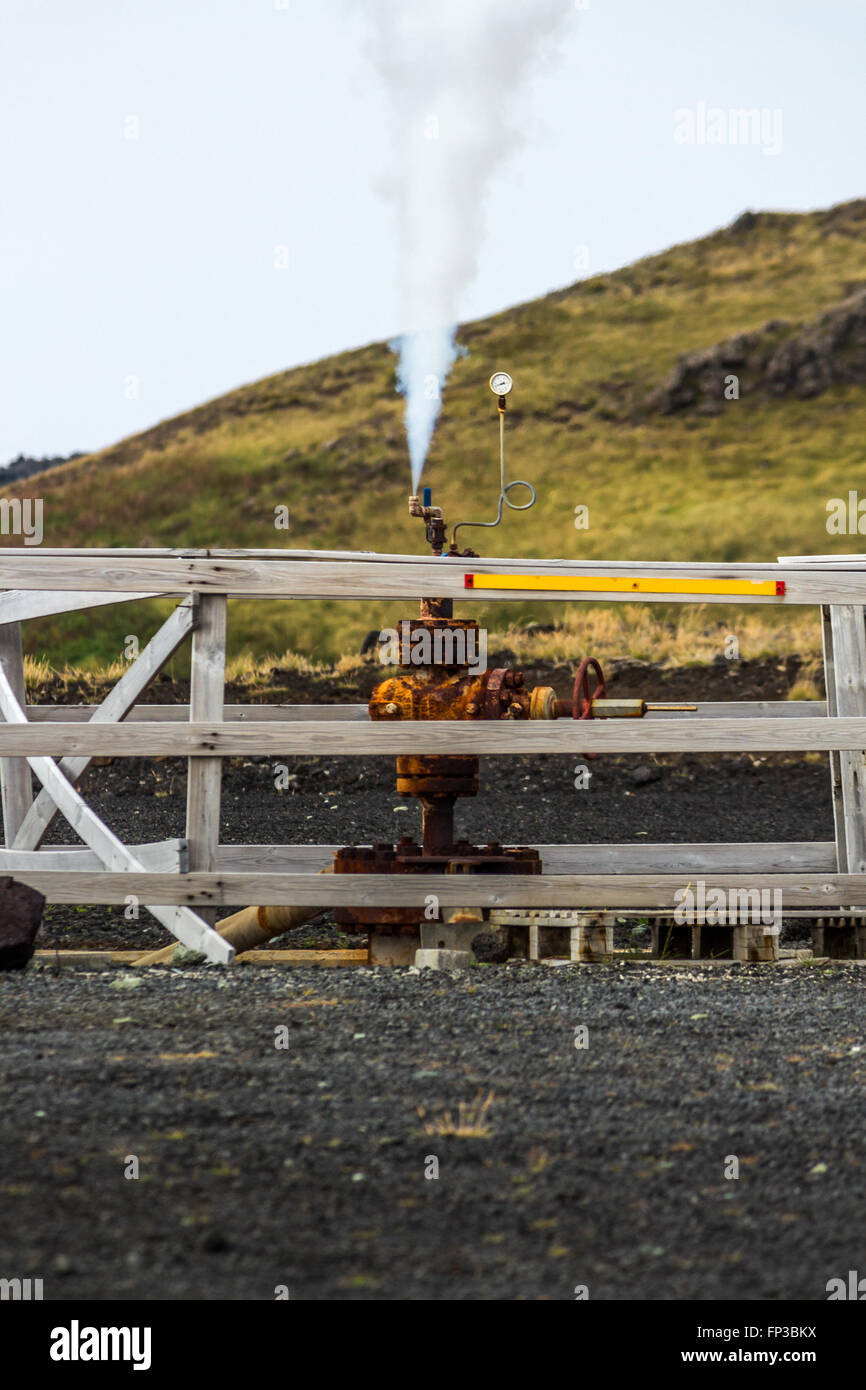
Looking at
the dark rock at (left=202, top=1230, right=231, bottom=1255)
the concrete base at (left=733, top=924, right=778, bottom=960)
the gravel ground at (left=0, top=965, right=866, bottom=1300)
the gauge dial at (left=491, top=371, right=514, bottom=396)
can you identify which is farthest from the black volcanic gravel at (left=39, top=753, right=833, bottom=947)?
the dark rock at (left=202, top=1230, right=231, bottom=1255)

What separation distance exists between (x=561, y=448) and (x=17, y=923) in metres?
39.1

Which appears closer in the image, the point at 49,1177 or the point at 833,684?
the point at 49,1177

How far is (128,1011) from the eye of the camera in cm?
543

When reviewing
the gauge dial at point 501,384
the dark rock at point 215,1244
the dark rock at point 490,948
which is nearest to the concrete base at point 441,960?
the dark rock at point 490,948

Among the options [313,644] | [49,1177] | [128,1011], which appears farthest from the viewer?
[313,644]

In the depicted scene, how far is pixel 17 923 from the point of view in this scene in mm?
6387

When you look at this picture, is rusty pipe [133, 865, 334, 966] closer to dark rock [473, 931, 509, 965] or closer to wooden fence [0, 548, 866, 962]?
wooden fence [0, 548, 866, 962]

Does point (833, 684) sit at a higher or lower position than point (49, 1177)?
higher

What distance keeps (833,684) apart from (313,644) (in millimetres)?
21614

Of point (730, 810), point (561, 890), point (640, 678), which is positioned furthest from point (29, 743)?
point (640, 678)
